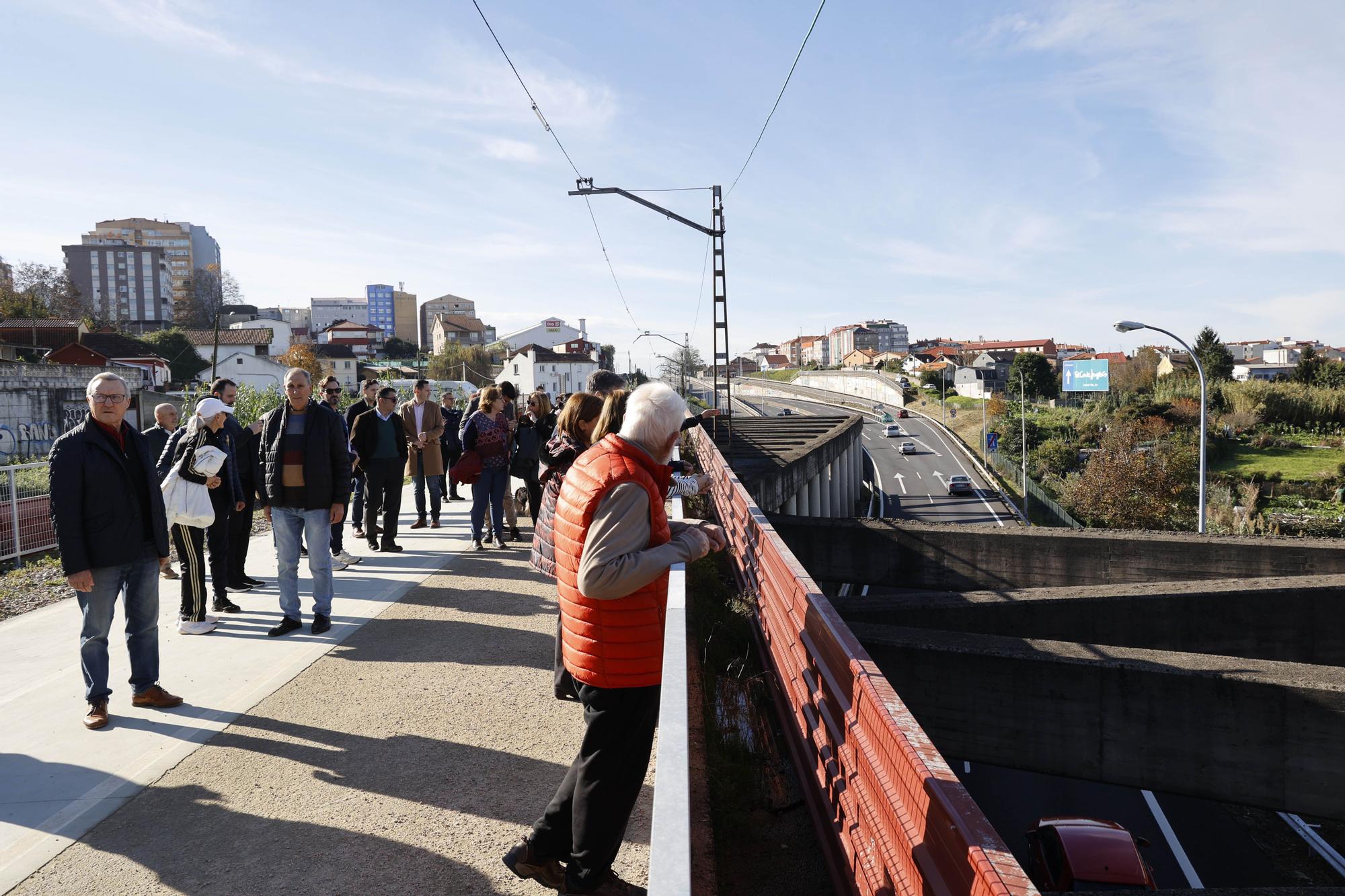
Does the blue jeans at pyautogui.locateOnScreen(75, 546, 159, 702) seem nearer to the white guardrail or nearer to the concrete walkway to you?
the concrete walkway

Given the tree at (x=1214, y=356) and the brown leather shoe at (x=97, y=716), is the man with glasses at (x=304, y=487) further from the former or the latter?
the tree at (x=1214, y=356)

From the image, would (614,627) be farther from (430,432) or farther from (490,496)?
(430,432)

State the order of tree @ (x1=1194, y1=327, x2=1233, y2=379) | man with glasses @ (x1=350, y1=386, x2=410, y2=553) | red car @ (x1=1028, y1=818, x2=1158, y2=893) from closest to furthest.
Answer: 1. man with glasses @ (x1=350, y1=386, x2=410, y2=553)
2. red car @ (x1=1028, y1=818, x2=1158, y2=893)
3. tree @ (x1=1194, y1=327, x2=1233, y2=379)

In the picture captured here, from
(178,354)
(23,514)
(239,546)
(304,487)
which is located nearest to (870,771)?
(304,487)

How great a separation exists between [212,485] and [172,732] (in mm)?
2513

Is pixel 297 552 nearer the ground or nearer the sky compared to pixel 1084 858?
nearer the sky

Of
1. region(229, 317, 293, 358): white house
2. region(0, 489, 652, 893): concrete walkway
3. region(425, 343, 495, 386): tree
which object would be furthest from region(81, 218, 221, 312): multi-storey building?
region(0, 489, 652, 893): concrete walkway

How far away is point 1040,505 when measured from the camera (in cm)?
4866

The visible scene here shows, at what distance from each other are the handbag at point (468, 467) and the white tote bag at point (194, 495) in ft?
9.98

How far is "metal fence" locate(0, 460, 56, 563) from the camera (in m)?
11.3

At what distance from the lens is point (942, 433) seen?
8625cm

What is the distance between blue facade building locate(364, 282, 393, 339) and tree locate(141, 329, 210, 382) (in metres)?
Result: 125

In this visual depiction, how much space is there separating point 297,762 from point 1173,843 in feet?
61.4

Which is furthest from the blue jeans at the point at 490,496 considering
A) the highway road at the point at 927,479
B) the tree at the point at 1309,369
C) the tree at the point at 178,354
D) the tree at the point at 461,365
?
the tree at the point at 1309,369
